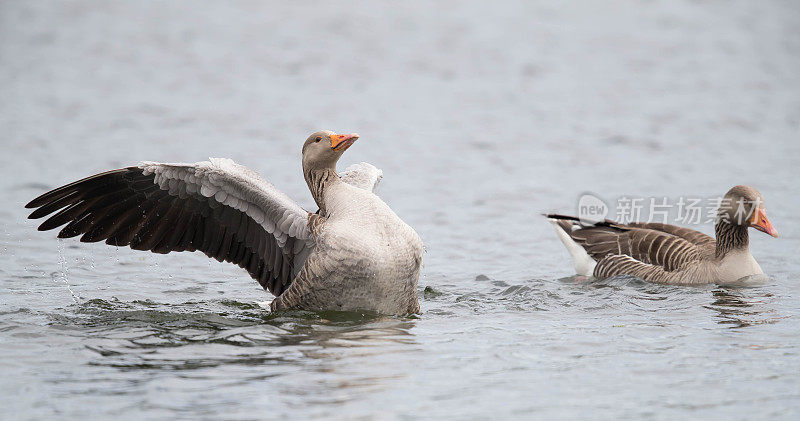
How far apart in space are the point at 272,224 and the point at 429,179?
7381 mm

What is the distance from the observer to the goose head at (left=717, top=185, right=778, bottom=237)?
403 inches

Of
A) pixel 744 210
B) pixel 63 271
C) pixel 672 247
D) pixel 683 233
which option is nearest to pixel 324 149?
pixel 63 271

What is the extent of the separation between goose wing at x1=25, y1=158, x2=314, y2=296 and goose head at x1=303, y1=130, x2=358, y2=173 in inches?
16.9

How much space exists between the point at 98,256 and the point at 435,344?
18.0 ft

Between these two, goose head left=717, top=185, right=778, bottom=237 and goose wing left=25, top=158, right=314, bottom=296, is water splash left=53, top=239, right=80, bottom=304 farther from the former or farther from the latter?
goose head left=717, top=185, right=778, bottom=237

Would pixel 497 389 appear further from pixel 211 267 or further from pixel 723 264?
pixel 211 267

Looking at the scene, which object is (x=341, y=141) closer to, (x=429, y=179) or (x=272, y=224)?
(x=272, y=224)

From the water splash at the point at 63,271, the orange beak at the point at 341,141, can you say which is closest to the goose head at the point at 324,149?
the orange beak at the point at 341,141

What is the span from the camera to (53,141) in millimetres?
17312

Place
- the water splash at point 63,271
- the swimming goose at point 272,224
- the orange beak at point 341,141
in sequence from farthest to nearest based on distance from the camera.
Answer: the water splash at point 63,271 → the orange beak at point 341,141 → the swimming goose at point 272,224

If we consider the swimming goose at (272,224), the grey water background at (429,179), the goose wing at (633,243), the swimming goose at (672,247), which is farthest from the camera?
the goose wing at (633,243)

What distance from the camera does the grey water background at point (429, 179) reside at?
6.67 metres

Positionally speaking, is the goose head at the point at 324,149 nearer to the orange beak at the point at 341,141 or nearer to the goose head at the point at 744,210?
the orange beak at the point at 341,141

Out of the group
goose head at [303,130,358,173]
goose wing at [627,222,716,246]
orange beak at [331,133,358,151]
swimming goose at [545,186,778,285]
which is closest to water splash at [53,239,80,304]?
goose head at [303,130,358,173]
